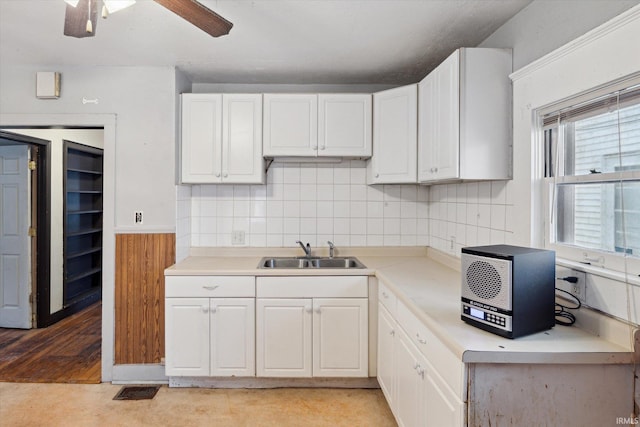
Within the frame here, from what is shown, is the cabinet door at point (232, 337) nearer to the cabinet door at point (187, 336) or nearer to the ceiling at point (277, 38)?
the cabinet door at point (187, 336)

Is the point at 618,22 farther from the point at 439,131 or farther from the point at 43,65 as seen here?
the point at 43,65

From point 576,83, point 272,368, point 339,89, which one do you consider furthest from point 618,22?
point 272,368

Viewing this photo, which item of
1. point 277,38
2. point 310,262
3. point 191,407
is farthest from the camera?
point 310,262

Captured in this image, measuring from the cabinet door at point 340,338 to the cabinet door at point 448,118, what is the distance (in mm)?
1070

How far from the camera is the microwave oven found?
131cm

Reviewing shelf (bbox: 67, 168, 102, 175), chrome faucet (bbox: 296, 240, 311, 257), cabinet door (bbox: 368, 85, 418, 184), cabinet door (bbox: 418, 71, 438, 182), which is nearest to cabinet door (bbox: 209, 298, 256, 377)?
chrome faucet (bbox: 296, 240, 311, 257)

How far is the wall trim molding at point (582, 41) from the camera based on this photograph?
49.3 inches

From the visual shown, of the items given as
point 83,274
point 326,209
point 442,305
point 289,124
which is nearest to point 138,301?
point 326,209

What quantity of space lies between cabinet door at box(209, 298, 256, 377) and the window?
1.88 meters

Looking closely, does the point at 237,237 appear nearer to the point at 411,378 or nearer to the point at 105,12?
the point at 411,378

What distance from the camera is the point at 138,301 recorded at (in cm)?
270

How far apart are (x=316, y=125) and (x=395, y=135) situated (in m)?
0.60

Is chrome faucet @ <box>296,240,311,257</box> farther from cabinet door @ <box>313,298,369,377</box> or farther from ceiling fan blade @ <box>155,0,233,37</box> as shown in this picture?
ceiling fan blade @ <box>155,0,233,37</box>

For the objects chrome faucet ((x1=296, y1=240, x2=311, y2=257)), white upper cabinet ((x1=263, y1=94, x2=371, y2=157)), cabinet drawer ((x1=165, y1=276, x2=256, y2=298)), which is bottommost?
cabinet drawer ((x1=165, y1=276, x2=256, y2=298))
